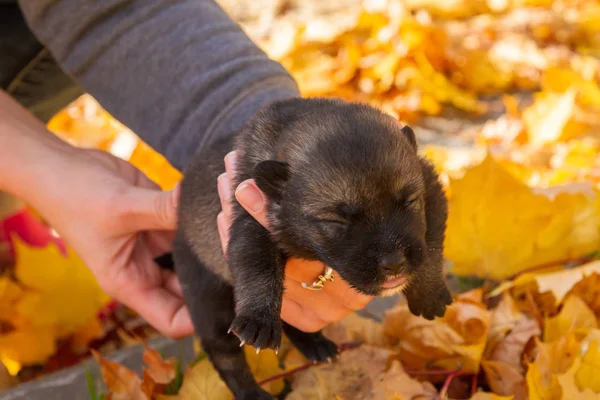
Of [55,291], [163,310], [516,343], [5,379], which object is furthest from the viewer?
[55,291]

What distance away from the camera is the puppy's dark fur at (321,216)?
177cm

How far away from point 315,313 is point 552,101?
252 centimetres

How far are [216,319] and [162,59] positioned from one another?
1302 mm

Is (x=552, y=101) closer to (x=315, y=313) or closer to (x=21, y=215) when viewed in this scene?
(x=315, y=313)

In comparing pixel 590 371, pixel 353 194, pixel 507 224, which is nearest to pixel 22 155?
pixel 353 194

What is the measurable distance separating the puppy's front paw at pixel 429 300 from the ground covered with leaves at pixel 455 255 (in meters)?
0.08

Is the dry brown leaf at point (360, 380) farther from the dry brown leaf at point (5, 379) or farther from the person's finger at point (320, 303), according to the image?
the dry brown leaf at point (5, 379)

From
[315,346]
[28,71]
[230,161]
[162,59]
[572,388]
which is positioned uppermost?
[230,161]

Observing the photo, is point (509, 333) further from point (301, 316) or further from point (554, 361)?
point (301, 316)

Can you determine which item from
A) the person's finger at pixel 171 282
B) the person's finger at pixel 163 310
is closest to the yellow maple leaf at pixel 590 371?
the person's finger at pixel 163 310

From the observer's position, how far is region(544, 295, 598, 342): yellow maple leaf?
2.25m

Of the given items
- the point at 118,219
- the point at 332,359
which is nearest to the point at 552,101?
the point at 332,359

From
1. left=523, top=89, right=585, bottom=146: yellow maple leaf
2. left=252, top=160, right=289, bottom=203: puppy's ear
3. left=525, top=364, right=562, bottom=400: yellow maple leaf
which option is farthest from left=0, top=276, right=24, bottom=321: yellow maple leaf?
left=523, top=89, right=585, bottom=146: yellow maple leaf

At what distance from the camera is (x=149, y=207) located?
2.82m
